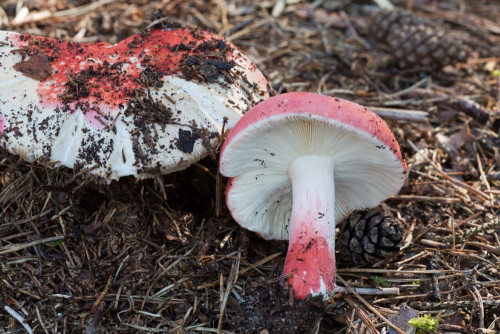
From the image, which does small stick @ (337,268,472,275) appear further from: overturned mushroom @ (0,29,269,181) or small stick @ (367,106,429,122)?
small stick @ (367,106,429,122)

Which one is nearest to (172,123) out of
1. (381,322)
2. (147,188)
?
(147,188)

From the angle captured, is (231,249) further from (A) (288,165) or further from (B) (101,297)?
(B) (101,297)

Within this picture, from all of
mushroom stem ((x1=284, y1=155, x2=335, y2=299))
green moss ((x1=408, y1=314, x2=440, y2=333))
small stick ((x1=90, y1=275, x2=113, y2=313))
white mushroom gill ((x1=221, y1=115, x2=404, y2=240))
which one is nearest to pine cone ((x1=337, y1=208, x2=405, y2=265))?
white mushroom gill ((x1=221, y1=115, x2=404, y2=240))

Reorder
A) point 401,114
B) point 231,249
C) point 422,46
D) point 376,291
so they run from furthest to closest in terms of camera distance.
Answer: point 422,46 → point 401,114 → point 231,249 → point 376,291

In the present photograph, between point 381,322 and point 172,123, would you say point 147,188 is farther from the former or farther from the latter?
point 381,322

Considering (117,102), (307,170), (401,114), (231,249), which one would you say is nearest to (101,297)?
(231,249)
